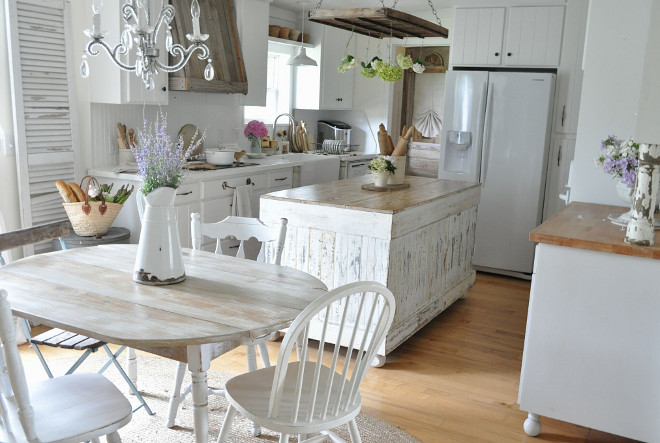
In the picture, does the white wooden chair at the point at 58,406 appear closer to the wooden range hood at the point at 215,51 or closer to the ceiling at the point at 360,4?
the wooden range hood at the point at 215,51

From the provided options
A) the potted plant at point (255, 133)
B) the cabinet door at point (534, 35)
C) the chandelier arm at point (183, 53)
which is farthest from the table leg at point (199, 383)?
the cabinet door at point (534, 35)

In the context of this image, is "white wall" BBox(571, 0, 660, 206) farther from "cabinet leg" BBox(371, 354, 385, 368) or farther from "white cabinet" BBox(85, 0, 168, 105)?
"white cabinet" BBox(85, 0, 168, 105)

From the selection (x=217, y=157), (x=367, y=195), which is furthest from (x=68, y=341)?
(x=217, y=157)

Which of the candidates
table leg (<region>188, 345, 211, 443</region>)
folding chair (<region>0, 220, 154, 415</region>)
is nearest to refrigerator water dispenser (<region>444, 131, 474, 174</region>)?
folding chair (<region>0, 220, 154, 415</region>)

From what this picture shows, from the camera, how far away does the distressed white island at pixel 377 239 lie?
3219 mm

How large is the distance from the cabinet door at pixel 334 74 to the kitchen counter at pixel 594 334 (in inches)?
170

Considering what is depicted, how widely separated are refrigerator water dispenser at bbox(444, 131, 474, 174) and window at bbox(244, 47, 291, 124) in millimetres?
2007

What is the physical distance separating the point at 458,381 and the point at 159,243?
1848 millimetres

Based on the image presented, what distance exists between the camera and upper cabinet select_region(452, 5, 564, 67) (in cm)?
488

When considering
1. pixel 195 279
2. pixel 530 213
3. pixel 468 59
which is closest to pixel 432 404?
pixel 195 279

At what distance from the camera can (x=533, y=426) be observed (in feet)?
8.87

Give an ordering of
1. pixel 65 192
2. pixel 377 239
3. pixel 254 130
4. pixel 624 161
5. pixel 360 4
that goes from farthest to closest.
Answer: pixel 360 4 < pixel 254 130 < pixel 65 192 < pixel 377 239 < pixel 624 161

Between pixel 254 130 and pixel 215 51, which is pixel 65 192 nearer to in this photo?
pixel 215 51

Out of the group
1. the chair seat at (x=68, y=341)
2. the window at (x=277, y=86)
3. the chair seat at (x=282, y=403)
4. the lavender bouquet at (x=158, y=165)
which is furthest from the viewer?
the window at (x=277, y=86)
